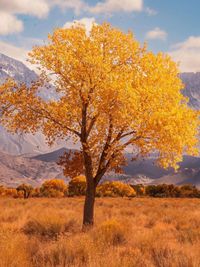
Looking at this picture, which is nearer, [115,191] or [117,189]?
[115,191]

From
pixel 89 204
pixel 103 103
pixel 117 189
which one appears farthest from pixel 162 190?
pixel 103 103

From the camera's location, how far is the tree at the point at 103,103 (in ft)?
54.2

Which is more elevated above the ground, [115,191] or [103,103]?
[103,103]

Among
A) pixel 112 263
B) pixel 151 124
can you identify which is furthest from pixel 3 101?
pixel 112 263

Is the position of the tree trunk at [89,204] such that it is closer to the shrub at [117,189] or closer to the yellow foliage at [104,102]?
the yellow foliage at [104,102]

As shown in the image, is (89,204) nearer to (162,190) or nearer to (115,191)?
(162,190)

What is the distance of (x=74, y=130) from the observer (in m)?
18.6

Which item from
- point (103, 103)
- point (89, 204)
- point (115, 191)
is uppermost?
point (103, 103)

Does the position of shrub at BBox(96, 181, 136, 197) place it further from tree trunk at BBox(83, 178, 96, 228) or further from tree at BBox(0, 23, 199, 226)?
tree at BBox(0, 23, 199, 226)

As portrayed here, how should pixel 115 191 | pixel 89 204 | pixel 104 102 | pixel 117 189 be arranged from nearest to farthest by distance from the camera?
1. pixel 104 102
2. pixel 89 204
3. pixel 115 191
4. pixel 117 189

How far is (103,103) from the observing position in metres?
16.6

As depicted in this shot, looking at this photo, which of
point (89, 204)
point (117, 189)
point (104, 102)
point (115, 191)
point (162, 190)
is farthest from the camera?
point (117, 189)

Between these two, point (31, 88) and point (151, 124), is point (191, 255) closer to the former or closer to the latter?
point (151, 124)

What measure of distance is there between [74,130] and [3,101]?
3359 millimetres
